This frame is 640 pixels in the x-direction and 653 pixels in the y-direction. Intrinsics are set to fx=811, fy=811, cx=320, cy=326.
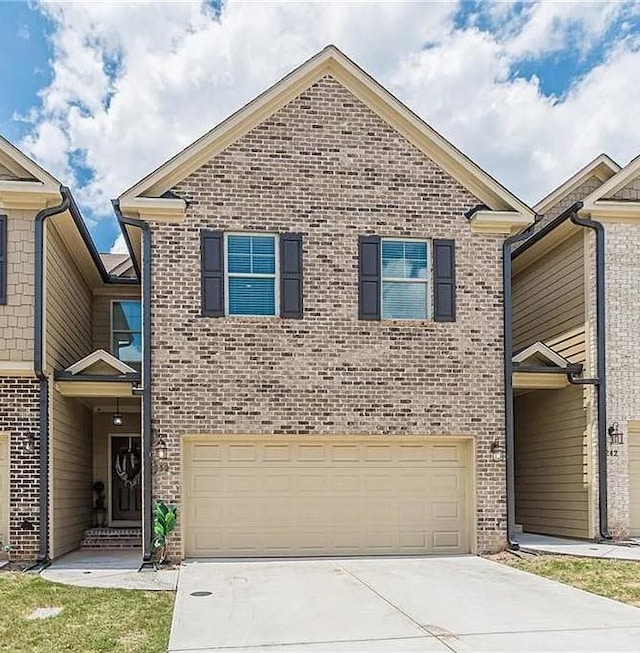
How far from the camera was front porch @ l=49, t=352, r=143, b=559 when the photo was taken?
13.0m

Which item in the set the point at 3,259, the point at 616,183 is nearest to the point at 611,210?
the point at 616,183

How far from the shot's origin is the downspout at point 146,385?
1234cm

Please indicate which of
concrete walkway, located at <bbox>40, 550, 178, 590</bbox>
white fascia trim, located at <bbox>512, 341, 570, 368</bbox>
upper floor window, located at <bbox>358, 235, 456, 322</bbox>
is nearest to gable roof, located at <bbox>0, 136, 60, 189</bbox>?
upper floor window, located at <bbox>358, 235, 456, 322</bbox>

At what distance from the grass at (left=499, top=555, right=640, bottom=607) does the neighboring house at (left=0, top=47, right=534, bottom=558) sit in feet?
4.03

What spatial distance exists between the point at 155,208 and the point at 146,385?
2794 mm

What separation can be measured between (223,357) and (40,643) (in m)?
6.03

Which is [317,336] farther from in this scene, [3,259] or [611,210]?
[611,210]

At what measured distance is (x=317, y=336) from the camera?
43.2 feet

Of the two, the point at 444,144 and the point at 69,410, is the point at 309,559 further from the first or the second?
the point at 444,144

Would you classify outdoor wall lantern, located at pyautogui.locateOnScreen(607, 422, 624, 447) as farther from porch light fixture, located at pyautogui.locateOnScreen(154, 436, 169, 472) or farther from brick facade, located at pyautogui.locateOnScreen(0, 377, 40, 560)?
brick facade, located at pyautogui.locateOnScreen(0, 377, 40, 560)

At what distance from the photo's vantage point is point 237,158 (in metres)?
13.3

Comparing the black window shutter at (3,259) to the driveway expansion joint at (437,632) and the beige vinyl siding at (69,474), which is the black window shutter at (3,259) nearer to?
the beige vinyl siding at (69,474)

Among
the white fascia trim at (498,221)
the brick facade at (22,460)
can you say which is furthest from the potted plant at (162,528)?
the white fascia trim at (498,221)

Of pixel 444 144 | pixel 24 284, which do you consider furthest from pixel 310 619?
pixel 444 144
